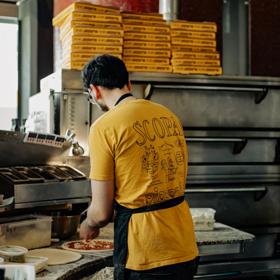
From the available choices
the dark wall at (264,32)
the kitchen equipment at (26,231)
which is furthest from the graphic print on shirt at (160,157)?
the dark wall at (264,32)

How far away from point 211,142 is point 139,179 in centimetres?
171

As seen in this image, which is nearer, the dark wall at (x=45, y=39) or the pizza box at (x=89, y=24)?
the pizza box at (x=89, y=24)

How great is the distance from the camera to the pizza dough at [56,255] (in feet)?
7.28

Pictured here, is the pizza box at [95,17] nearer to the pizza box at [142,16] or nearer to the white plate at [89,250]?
the pizza box at [142,16]

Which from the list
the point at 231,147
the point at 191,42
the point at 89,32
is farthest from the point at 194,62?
the point at 89,32

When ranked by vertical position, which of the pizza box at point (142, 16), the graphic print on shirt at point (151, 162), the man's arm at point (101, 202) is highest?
the pizza box at point (142, 16)

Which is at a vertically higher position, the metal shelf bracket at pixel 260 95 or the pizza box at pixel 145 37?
the pizza box at pixel 145 37

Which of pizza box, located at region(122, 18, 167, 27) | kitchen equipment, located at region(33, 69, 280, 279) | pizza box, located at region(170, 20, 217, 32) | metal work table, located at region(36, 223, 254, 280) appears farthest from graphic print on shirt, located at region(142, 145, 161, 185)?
pizza box, located at region(170, 20, 217, 32)

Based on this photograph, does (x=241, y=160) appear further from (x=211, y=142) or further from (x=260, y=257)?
(x=260, y=257)

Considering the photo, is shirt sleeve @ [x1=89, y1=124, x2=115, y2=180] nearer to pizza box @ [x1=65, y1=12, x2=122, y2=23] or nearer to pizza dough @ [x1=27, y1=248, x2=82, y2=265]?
pizza dough @ [x1=27, y1=248, x2=82, y2=265]

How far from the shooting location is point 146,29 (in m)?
3.47

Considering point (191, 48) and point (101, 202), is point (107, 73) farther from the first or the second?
point (191, 48)

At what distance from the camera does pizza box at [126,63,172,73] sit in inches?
136

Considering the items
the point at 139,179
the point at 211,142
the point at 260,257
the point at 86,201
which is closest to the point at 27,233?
the point at 86,201
